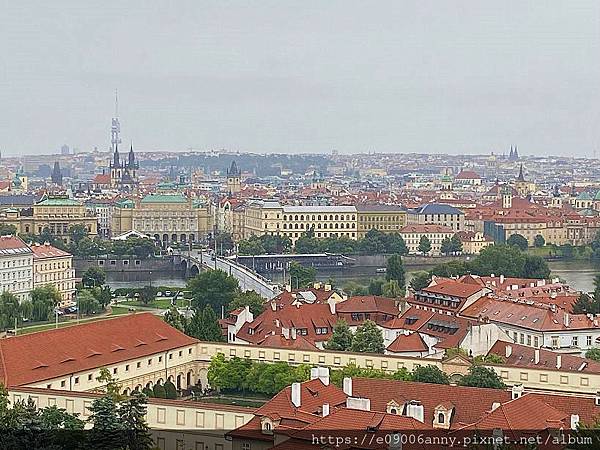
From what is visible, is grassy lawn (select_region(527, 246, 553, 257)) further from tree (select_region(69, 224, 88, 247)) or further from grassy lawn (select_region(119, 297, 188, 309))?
grassy lawn (select_region(119, 297, 188, 309))

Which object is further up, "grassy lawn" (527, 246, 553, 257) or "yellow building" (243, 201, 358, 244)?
"yellow building" (243, 201, 358, 244)

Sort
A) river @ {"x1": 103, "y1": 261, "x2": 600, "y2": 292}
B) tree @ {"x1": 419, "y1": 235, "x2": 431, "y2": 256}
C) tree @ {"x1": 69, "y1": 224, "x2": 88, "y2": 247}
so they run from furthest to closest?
tree @ {"x1": 69, "y1": 224, "x2": 88, "y2": 247} < tree @ {"x1": 419, "y1": 235, "x2": 431, "y2": 256} < river @ {"x1": 103, "y1": 261, "x2": 600, "y2": 292}

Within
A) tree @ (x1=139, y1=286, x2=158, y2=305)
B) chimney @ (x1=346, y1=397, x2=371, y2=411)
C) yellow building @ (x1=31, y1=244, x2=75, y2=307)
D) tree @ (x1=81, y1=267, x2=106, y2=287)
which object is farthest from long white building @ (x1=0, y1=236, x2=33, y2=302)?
chimney @ (x1=346, y1=397, x2=371, y2=411)

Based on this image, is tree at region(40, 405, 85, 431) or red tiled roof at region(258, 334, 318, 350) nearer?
tree at region(40, 405, 85, 431)

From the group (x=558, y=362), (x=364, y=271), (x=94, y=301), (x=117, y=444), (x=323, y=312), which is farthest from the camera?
(x=364, y=271)

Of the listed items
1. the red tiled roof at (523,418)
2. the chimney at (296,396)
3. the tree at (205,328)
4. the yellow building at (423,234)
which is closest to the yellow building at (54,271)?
the tree at (205,328)

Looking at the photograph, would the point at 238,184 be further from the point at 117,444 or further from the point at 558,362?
the point at 117,444

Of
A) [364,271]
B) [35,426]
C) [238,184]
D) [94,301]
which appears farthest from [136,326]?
[238,184]
